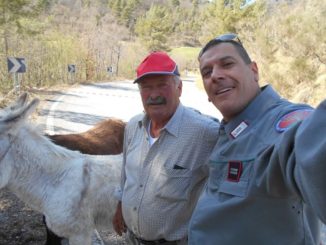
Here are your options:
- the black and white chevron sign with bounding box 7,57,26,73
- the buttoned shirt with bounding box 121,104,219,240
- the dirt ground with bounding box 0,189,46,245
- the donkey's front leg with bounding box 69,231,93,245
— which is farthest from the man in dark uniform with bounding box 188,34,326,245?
the black and white chevron sign with bounding box 7,57,26,73

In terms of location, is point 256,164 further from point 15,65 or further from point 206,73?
point 15,65

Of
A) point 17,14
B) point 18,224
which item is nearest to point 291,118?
point 18,224

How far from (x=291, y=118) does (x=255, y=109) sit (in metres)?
0.26

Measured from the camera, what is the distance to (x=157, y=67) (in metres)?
2.45

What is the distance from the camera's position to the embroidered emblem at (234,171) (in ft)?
4.49

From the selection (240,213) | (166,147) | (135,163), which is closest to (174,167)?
(166,147)

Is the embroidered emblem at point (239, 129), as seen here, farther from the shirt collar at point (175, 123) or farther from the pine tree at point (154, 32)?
the pine tree at point (154, 32)

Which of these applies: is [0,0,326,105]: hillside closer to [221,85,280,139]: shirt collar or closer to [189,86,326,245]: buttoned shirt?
[221,85,280,139]: shirt collar

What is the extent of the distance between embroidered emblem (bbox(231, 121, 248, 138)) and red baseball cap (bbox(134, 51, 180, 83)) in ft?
3.37

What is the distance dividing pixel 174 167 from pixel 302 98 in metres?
15.7

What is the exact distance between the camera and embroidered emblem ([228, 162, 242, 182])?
137cm

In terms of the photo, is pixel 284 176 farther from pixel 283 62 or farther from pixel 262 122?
pixel 283 62

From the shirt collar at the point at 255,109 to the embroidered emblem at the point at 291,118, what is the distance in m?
0.16

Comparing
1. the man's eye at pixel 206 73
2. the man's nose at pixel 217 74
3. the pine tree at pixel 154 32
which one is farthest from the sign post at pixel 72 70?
the pine tree at pixel 154 32
